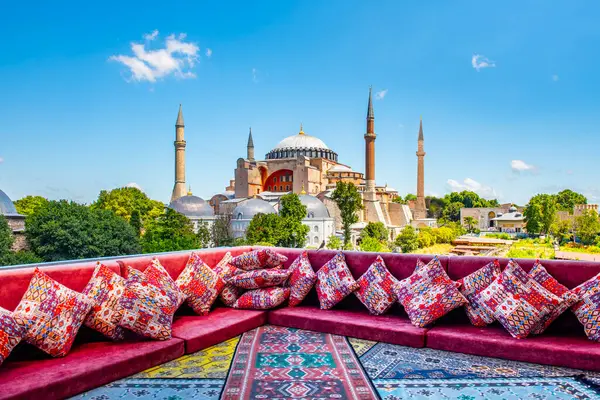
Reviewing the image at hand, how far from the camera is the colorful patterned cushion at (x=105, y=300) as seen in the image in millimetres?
2754

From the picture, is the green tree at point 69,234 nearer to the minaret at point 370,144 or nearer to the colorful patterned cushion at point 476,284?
the minaret at point 370,144

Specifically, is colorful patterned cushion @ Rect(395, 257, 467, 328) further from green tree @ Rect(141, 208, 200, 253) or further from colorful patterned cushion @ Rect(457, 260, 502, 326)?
green tree @ Rect(141, 208, 200, 253)

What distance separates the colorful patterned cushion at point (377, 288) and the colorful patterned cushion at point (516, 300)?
24.0 inches

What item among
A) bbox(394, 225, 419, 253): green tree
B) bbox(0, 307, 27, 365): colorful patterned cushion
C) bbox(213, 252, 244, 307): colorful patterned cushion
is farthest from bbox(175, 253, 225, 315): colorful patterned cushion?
bbox(394, 225, 419, 253): green tree

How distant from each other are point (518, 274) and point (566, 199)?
4498 centimetres

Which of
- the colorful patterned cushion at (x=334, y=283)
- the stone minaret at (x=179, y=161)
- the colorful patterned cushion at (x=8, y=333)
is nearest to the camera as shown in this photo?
the colorful patterned cushion at (x=8, y=333)

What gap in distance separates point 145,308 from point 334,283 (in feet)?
4.88

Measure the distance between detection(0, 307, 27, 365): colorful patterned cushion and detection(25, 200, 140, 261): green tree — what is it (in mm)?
17777

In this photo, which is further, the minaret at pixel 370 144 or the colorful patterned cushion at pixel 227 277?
the minaret at pixel 370 144

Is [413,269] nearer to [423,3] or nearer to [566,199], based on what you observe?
[423,3]

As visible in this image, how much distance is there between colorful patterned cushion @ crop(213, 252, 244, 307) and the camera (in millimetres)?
3812

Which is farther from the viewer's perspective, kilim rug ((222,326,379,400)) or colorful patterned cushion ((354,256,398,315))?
colorful patterned cushion ((354,256,398,315))

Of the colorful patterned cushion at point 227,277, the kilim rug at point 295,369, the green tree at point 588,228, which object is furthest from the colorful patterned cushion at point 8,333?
the green tree at point 588,228

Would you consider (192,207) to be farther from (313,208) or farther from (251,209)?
(313,208)
